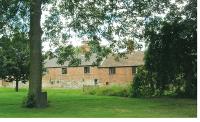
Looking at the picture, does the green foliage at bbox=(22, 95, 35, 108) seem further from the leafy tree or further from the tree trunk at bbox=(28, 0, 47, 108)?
the leafy tree

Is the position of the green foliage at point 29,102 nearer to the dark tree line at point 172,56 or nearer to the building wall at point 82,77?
the dark tree line at point 172,56

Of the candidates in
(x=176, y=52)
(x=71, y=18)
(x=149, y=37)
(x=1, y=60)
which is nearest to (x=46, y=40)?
(x=71, y=18)

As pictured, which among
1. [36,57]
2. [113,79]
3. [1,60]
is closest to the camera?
[36,57]

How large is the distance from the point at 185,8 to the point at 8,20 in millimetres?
13844

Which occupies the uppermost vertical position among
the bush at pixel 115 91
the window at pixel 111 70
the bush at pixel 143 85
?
the window at pixel 111 70

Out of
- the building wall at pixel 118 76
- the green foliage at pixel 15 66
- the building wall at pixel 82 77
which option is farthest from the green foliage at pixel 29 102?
the building wall at pixel 82 77

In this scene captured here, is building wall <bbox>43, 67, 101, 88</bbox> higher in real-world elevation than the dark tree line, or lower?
lower

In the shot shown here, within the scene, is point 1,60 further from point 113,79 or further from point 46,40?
point 113,79

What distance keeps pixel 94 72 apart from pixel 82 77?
296cm

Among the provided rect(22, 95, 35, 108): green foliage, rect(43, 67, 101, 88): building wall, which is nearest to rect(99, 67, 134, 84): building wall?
rect(43, 67, 101, 88): building wall

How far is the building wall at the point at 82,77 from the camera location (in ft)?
253

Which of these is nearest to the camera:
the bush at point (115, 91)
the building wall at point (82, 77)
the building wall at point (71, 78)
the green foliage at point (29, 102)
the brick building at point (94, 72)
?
the green foliage at point (29, 102)

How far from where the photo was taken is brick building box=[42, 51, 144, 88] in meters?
76.0

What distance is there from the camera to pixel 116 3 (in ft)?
106
